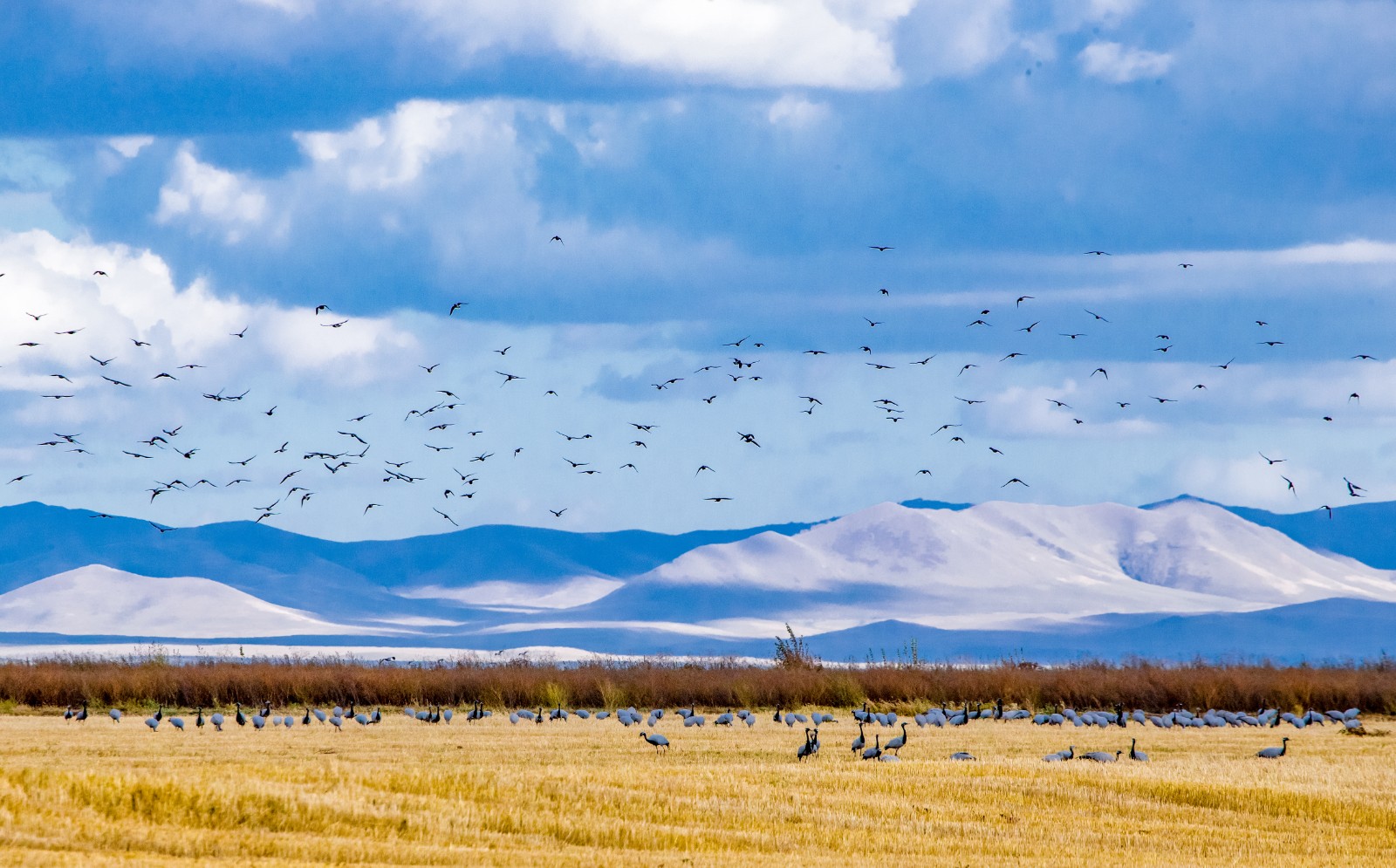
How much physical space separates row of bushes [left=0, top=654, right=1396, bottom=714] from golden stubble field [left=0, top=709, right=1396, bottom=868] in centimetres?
1902

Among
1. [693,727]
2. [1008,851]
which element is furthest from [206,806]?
[693,727]

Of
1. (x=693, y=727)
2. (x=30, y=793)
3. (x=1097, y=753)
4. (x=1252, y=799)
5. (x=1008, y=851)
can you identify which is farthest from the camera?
(x=693, y=727)

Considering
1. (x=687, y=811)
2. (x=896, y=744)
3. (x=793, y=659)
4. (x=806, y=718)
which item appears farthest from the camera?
(x=793, y=659)

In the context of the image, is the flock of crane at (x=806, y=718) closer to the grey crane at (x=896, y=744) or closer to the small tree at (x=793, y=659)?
the grey crane at (x=896, y=744)

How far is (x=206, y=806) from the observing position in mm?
21812

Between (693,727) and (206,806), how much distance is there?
81.8 ft

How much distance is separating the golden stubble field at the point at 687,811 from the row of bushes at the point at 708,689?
19.0 metres

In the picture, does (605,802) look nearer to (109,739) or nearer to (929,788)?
(929,788)

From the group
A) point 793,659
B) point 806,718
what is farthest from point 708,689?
point 793,659

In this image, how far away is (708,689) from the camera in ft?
182

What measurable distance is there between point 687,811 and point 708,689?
30.6 m

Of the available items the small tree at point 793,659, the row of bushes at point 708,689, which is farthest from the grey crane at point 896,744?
the small tree at point 793,659

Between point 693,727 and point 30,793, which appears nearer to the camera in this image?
point 30,793

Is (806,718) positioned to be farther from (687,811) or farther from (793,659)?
(687,811)
